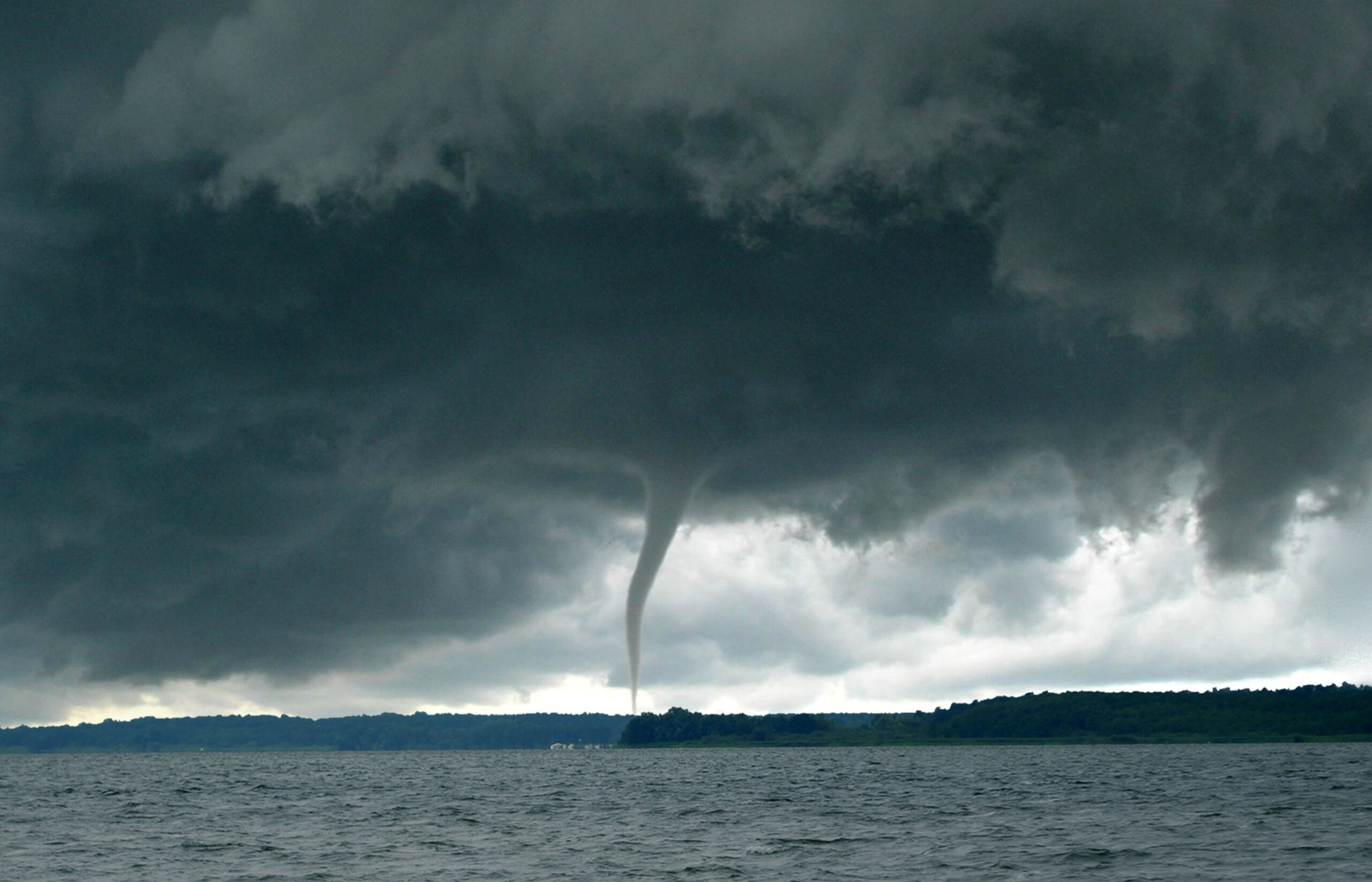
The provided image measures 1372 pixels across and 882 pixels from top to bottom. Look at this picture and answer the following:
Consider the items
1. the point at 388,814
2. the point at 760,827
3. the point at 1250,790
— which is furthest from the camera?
the point at 1250,790

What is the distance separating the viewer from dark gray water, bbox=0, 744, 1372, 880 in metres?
60.9

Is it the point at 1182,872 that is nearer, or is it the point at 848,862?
the point at 1182,872

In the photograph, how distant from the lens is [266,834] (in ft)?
285

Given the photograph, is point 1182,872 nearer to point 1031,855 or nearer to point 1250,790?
point 1031,855

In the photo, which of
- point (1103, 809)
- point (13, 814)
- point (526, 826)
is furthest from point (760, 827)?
point (13, 814)

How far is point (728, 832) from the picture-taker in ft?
274

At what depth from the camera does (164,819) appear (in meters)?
103

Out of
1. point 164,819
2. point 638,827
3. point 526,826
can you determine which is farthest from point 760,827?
point 164,819

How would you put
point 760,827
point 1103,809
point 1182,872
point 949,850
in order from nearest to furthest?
point 1182,872 → point 949,850 → point 760,827 → point 1103,809

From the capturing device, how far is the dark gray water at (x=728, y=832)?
6088cm

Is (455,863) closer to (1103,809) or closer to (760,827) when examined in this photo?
(760,827)

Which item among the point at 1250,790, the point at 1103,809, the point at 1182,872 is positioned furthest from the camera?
the point at 1250,790

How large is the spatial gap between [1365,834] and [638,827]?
4876 cm

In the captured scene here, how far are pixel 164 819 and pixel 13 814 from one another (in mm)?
20416
